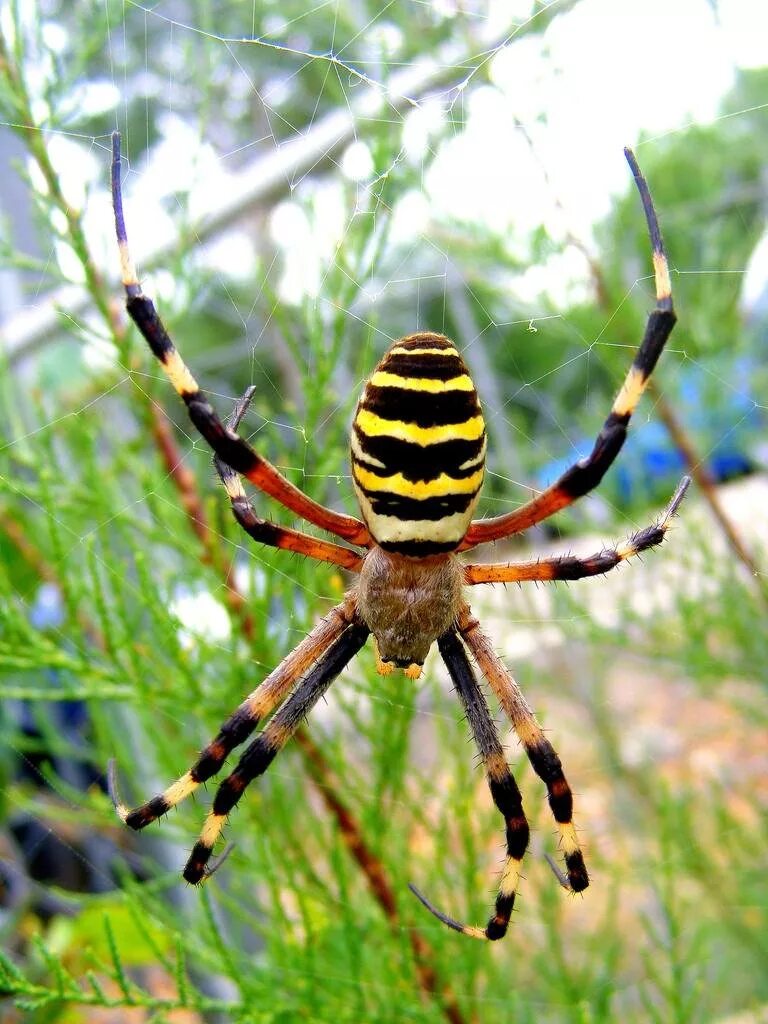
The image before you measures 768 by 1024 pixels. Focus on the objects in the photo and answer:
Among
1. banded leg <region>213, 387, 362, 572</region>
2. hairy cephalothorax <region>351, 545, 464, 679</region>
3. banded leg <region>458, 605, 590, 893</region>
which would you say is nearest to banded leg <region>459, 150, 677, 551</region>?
hairy cephalothorax <region>351, 545, 464, 679</region>

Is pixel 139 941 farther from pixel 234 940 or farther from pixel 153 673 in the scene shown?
pixel 153 673

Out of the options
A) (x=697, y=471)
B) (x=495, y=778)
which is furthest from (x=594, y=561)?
(x=697, y=471)

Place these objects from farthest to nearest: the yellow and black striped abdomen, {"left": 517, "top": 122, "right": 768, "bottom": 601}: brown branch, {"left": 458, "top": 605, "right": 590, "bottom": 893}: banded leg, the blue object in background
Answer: the blue object in background → {"left": 517, "top": 122, "right": 768, "bottom": 601}: brown branch → {"left": 458, "top": 605, "right": 590, "bottom": 893}: banded leg → the yellow and black striped abdomen

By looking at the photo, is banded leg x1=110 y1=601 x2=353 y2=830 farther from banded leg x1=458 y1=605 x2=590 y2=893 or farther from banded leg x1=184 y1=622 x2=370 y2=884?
banded leg x1=458 y1=605 x2=590 y2=893

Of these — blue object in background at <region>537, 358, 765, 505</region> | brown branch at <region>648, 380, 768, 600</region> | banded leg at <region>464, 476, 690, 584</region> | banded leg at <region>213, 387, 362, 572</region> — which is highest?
blue object in background at <region>537, 358, 765, 505</region>

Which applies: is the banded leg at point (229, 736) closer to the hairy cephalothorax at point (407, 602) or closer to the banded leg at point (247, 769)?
the banded leg at point (247, 769)

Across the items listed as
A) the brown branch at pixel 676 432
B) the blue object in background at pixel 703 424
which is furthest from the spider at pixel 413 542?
the blue object in background at pixel 703 424
